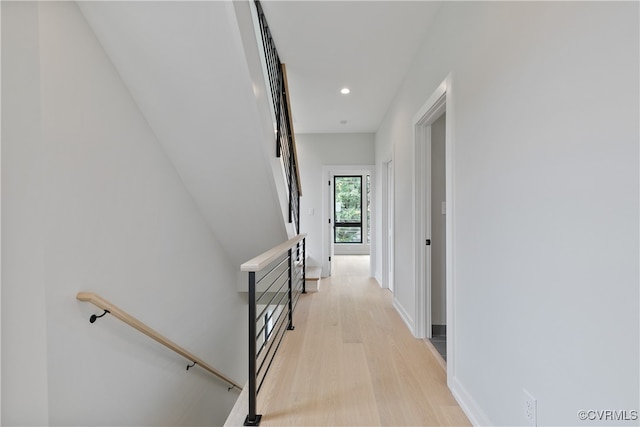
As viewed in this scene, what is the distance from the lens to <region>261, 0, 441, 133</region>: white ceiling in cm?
213

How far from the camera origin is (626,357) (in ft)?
2.66

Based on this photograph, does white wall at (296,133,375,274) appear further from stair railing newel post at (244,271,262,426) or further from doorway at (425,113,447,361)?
stair railing newel post at (244,271,262,426)

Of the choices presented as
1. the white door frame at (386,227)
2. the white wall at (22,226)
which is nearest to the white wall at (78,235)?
the white wall at (22,226)

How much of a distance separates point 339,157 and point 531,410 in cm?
450

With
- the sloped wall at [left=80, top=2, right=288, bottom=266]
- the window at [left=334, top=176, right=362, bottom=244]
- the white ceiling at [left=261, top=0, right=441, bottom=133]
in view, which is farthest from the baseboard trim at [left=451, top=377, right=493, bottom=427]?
the window at [left=334, top=176, right=362, bottom=244]

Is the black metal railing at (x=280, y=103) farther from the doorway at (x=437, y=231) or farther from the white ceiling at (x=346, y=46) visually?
the doorway at (x=437, y=231)

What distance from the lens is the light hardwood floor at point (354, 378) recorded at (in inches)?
64.1

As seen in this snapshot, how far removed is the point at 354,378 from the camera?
199cm

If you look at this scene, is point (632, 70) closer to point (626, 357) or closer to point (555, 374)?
point (626, 357)

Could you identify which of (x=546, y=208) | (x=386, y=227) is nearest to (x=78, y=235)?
(x=546, y=208)

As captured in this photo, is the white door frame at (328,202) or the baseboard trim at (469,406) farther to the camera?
the white door frame at (328,202)

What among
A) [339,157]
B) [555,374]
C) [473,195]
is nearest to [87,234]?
[473,195]

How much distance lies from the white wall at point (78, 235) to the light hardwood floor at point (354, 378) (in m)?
0.96

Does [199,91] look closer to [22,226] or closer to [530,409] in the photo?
[22,226]
